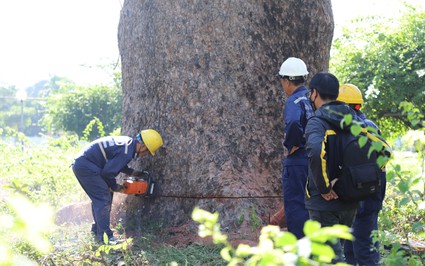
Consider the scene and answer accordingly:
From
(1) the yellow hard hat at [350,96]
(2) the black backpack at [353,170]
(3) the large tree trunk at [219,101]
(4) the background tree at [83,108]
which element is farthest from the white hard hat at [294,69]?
(4) the background tree at [83,108]

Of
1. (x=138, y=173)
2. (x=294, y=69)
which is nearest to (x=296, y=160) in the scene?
(x=294, y=69)

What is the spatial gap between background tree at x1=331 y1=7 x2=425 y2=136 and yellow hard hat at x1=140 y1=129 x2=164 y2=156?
10405 millimetres

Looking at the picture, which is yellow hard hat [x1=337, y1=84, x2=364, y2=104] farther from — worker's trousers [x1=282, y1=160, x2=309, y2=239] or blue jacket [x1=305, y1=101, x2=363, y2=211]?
blue jacket [x1=305, y1=101, x2=363, y2=211]

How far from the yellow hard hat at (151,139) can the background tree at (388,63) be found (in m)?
10.4

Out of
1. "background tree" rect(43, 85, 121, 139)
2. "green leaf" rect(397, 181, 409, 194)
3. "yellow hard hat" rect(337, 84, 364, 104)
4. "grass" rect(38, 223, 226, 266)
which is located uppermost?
"yellow hard hat" rect(337, 84, 364, 104)

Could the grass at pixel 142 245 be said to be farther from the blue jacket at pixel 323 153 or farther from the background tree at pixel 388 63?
the background tree at pixel 388 63

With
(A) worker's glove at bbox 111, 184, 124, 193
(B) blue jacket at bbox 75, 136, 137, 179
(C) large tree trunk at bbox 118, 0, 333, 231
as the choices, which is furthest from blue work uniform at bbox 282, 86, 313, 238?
(A) worker's glove at bbox 111, 184, 124, 193

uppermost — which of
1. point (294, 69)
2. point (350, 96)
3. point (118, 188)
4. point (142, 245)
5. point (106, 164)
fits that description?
point (294, 69)

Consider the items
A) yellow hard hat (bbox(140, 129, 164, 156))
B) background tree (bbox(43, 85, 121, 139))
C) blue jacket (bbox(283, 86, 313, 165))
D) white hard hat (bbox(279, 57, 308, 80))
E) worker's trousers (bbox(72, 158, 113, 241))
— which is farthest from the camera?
background tree (bbox(43, 85, 121, 139))

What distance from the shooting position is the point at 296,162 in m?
5.81

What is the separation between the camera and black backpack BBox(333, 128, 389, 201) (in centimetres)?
446

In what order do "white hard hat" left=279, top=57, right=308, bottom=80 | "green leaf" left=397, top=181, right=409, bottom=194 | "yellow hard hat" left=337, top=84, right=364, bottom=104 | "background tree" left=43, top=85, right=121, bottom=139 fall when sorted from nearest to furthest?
"green leaf" left=397, top=181, right=409, bottom=194 < "yellow hard hat" left=337, top=84, right=364, bottom=104 < "white hard hat" left=279, top=57, right=308, bottom=80 < "background tree" left=43, top=85, right=121, bottom=139

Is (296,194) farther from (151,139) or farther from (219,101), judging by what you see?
(151,139)

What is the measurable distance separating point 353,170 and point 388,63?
535 inches
